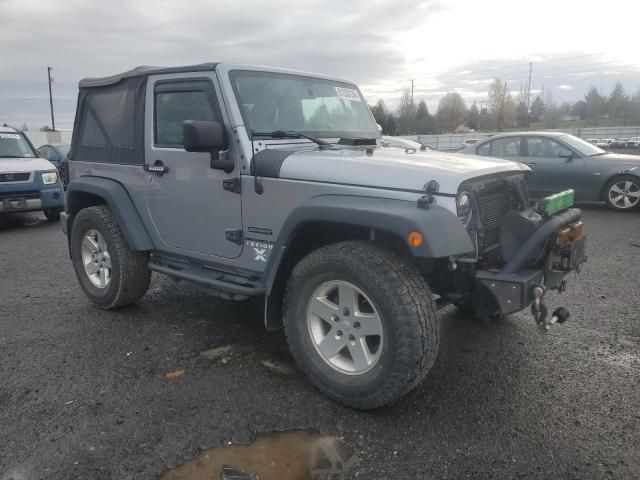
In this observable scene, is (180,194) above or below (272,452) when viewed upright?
above

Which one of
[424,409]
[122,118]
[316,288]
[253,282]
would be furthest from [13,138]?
[424,409]

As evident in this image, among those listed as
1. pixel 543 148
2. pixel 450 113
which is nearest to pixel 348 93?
pixel 543 148

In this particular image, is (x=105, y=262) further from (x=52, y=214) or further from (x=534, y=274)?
(x=52, y=214)

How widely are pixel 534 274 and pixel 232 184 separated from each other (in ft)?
6.66

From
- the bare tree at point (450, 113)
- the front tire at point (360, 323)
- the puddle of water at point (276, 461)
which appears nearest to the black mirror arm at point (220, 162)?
the front tire at point (360, 323)

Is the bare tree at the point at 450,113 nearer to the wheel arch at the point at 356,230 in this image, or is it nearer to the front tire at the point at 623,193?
the front tire at the point at 623,193

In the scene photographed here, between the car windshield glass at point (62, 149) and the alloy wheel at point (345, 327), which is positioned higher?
the car windshield glass at point (62, 149)

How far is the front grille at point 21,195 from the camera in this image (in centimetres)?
940

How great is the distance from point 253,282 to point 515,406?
1880 millimetres

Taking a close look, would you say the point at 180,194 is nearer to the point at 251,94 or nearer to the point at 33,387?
the point at 251,94

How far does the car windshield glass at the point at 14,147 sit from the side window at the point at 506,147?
9.19m

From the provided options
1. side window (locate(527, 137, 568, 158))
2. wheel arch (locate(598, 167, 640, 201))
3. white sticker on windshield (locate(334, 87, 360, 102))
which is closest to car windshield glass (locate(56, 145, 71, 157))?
side window (locate(527, 137, 568, 158))

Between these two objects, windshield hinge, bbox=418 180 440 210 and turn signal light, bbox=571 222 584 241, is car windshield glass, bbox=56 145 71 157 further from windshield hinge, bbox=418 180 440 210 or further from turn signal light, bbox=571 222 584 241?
turn signal light, bbox=571 222 584 241

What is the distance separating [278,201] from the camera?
11.4ft
